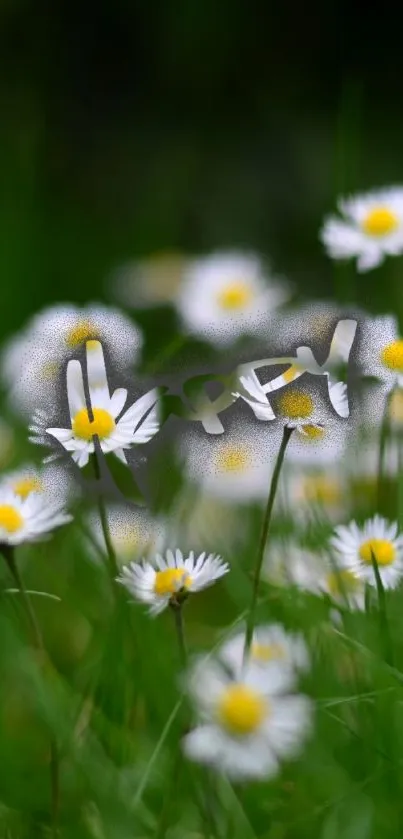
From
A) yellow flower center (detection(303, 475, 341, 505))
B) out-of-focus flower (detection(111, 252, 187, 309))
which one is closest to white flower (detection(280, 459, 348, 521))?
yellow flower center (detection(303, 475, 341, 505))

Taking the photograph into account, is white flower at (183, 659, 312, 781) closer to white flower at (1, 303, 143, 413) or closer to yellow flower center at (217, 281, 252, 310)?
white flower at (1, 303, 143, 413)

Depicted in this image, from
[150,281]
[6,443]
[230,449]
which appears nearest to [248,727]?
[230,449]

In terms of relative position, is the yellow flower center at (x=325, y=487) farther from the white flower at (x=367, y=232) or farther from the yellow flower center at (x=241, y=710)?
the yellow flower center at (x=241, y=710)

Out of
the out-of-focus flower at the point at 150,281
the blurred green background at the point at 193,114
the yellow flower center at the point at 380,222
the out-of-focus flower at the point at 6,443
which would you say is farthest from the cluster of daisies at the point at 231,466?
the blurred green background at the point at 193,114

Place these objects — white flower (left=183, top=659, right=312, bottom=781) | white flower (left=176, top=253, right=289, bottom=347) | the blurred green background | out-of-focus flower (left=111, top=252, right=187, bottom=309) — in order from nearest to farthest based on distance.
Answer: white flower (left=183, top=659, right=312, bottom=781), white flower (left=176, top=253, right=289, bottom=347), out-of-focus flower (left=111, top=252, right=187, bottom=309), the blurred green background

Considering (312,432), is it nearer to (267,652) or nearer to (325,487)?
(267,652)
